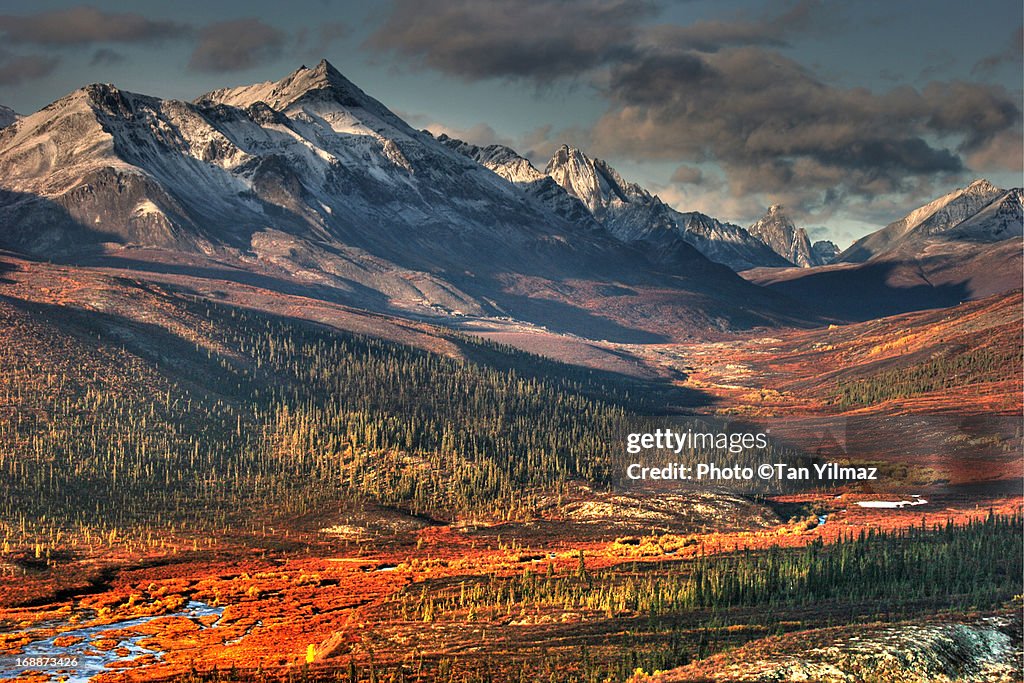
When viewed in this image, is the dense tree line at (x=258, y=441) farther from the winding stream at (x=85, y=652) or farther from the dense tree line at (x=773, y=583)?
the dense tree line at (x=773, y=583)

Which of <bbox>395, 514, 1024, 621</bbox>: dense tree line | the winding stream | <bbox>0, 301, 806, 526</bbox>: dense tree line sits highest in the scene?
<bbox>0, 301, 806, 526</bbox>: dense tree line

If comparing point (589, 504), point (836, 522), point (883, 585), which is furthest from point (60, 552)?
point (836, 522)

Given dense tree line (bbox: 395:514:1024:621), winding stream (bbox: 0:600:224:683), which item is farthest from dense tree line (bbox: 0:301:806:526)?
dense tree line (bbox: 395:514:1024:621)

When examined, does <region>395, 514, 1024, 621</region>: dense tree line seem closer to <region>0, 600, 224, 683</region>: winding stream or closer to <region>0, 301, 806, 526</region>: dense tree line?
<region>0, 600, 224, 683</region>: winding stream

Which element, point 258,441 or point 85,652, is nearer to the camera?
point 85,652

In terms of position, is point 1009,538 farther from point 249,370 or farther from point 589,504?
point 249,370

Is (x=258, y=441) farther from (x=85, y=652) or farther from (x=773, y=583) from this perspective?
(x=773, y=583)

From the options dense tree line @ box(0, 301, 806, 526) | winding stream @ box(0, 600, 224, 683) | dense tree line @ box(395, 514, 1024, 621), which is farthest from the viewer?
dense tree line @ box(0, 301, 806, 526)

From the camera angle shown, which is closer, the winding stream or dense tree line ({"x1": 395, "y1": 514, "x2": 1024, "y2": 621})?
the winding stream

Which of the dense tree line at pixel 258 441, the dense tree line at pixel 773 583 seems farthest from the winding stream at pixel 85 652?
the dense tree line at pixel 258 441

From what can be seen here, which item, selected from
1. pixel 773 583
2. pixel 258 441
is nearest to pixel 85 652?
pixel 773 583

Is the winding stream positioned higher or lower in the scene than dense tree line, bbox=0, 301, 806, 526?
lower
